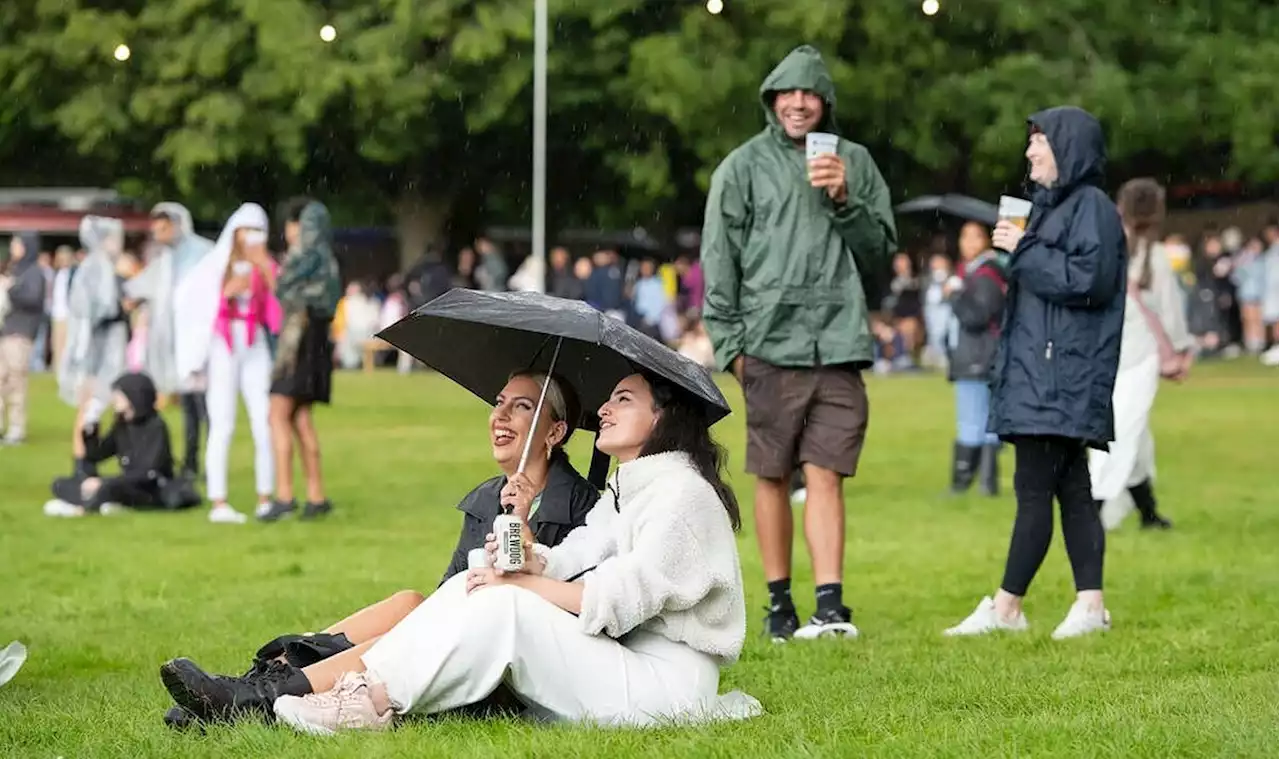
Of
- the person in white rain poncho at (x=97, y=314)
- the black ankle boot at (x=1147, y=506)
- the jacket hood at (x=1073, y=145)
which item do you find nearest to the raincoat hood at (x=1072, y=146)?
the jacket hood at (x=1073, y=145)

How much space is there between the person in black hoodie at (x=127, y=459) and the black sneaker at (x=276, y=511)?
1244 mm

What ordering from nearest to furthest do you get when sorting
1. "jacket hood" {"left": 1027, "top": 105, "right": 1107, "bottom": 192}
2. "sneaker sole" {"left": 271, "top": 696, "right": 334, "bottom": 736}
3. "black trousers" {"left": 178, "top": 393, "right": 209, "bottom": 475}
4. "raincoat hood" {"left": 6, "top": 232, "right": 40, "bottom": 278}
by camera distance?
"sneaker sole" {"left": 271, "top": 696, "right": 334, "bottom": 736}
"jacket hood" {"left": 1027, "top": 105, "right": 1107, "bottom": 192}
"black trousers" {"left": 178, "top": 393, "right": 209, "bottom": 475}
"raincoat hood" {"left": 6, "top": 232, "right": 40, "bottom": 278}

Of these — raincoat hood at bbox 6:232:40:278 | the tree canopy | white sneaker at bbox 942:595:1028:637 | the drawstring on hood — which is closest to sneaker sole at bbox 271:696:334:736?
white sneaker at bbox 942:595:1028:637

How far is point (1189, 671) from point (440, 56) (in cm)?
3708

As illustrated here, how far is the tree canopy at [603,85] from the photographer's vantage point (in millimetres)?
42906

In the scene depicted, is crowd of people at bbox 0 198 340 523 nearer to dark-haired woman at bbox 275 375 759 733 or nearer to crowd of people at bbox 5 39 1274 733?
crowd of people at bbox 5 39 1274 733

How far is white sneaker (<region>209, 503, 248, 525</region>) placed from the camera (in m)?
15.5

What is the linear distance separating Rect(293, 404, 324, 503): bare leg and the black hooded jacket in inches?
58.2

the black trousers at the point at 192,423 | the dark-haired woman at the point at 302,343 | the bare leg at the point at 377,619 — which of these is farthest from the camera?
the black trousers at the point at 192,423

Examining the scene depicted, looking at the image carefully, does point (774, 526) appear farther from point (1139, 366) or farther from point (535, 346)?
point (1139, 366)

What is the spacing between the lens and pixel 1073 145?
9.41 m

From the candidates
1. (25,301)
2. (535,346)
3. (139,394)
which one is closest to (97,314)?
(139,394)

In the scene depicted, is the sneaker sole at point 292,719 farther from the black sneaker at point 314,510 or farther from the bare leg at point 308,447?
the black sneaker at point 314,510

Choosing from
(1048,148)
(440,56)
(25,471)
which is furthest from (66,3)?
(1048,148)
